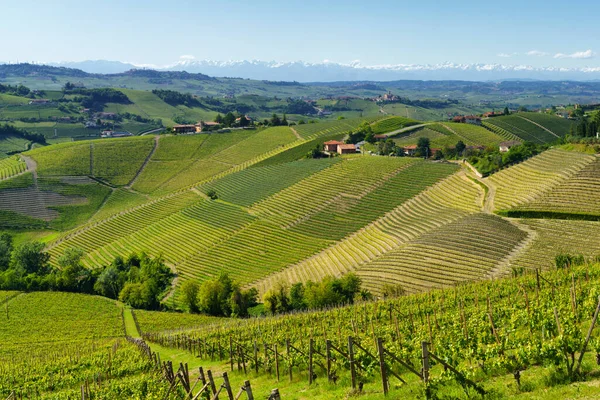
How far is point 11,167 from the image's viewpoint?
136m

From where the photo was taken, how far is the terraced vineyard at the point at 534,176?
68.6 meters

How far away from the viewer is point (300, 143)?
149000 millimetres

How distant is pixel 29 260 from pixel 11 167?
65909 mm

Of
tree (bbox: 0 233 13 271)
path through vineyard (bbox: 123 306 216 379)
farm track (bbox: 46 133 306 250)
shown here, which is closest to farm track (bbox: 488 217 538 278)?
path through vineyard (bbox: 123 306 216 379)

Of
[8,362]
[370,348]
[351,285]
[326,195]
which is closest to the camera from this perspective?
[370,348]

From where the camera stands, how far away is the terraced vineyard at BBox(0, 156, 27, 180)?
13025cm

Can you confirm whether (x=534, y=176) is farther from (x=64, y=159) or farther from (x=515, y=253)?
(x=64, y=159)

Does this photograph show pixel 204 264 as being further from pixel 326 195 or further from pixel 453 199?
pixel 453 199

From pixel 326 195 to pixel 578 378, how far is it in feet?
258

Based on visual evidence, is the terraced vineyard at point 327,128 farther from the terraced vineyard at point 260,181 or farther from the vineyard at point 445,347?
the vineyard at point 445,347

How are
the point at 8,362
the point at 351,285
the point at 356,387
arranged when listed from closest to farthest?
the point at 356,387
the point at 8,362
the point at 351,285

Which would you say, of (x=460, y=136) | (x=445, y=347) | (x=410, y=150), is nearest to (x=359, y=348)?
(x=445, y=347)

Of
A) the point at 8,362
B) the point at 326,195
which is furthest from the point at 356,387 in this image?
the point at 326,195

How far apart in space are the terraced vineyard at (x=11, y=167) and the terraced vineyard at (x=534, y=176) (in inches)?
4641
